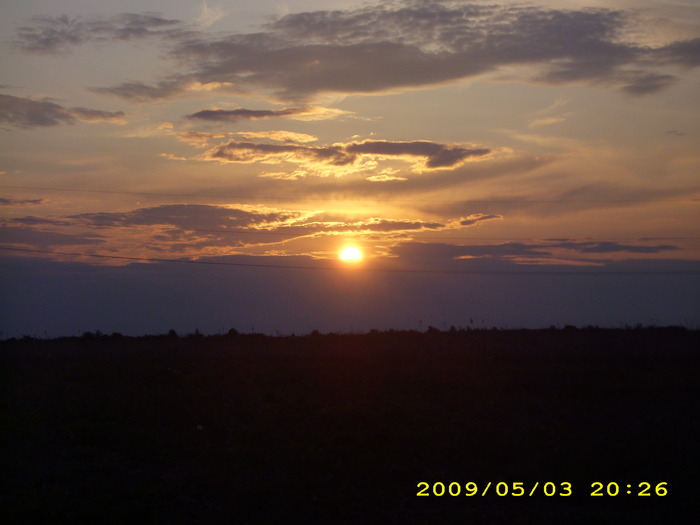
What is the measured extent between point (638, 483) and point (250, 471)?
25.1ft

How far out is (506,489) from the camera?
1267cm

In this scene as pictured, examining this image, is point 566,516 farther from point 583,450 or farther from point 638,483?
point 583,450

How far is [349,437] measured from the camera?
15266mm

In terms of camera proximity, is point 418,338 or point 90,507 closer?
point 90,507

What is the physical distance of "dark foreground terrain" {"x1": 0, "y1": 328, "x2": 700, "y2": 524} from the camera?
1177cm

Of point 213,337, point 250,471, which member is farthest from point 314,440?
point 213,337
